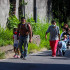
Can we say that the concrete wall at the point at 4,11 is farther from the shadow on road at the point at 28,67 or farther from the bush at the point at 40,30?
the shadow on road at the point at 28,67

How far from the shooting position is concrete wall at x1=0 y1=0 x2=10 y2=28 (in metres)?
16.0

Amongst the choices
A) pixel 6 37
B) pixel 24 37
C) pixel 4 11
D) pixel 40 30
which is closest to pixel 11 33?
pixel 6 37

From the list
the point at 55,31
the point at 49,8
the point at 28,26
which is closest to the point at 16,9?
the point at 55,31

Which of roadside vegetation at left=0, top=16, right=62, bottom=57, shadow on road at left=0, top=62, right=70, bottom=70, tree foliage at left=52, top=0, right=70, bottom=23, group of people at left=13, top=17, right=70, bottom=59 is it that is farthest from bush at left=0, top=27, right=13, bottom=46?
tree foliage at left=52, top=0, right=70, bottom=23

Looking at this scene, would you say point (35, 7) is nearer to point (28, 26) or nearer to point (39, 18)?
point (39, 18)

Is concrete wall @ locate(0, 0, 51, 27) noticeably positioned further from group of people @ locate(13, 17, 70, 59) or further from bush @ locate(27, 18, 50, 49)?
group of people @ locate(13, 17, 70, 59)

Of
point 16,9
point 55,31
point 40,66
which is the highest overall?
point 16,9

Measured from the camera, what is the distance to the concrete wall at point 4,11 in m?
16.0

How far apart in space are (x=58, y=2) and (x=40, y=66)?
17.3 m

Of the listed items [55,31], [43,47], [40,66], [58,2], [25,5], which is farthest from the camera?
[58,2]

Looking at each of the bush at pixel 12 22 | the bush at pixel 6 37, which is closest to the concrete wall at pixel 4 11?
the bush at pixel 12 22

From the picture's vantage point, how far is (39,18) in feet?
73.8

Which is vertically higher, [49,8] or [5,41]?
[49,8]

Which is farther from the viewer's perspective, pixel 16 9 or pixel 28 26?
pixel 16 9
